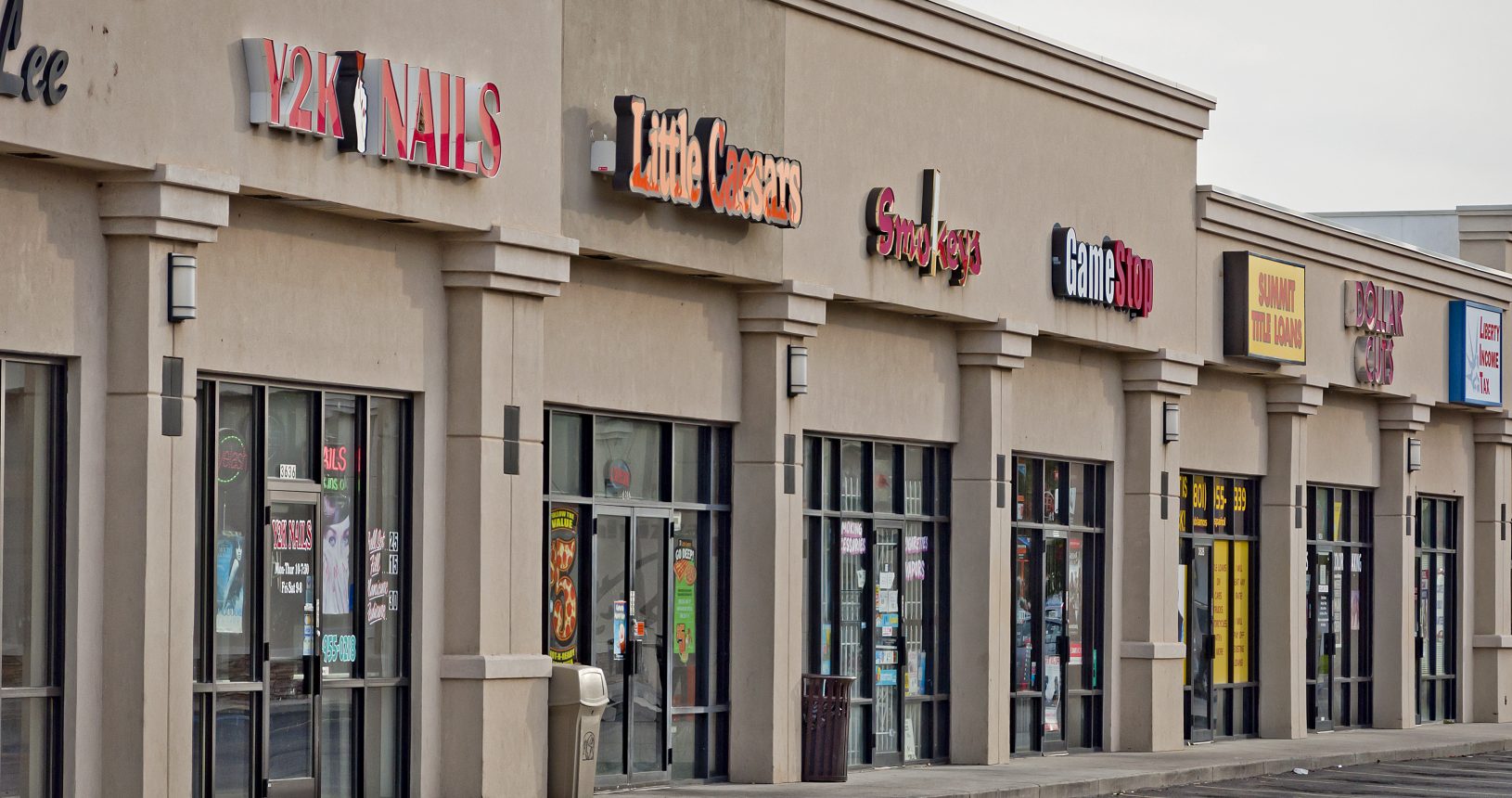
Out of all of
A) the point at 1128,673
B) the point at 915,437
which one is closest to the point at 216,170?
the point at 915,437

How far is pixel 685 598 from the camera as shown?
2003 centimetres

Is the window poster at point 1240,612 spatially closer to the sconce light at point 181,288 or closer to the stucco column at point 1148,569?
the stucco column at point 1148,569

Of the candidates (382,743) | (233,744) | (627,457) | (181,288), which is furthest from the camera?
(627,457)

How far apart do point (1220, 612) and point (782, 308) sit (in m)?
11.7

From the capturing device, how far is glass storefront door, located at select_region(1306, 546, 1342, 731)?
3162 cm

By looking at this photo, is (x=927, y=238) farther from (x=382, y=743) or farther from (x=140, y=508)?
(x=140, y=508)

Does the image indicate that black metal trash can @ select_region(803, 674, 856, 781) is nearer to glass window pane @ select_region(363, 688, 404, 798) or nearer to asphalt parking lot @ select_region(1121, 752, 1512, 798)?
asphalt parking lot @ select_region(1121, 752, 1512, 798)

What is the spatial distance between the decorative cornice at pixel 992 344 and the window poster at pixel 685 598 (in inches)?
192

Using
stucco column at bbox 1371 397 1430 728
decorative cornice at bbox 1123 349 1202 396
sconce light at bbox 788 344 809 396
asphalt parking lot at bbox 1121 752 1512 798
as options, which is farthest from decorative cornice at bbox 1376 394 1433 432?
sconce light at bbox 788 344 809 396

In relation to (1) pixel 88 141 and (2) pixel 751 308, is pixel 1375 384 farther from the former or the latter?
(1) pixel 88 141

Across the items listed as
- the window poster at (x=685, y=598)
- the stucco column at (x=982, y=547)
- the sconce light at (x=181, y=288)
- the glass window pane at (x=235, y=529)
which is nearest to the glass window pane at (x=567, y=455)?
the window poster at (x=685, y=598)

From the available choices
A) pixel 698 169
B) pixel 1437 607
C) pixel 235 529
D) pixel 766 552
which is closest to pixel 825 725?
pixel 766 552

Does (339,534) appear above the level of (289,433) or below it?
below

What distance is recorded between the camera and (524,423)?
1734 centimetres
